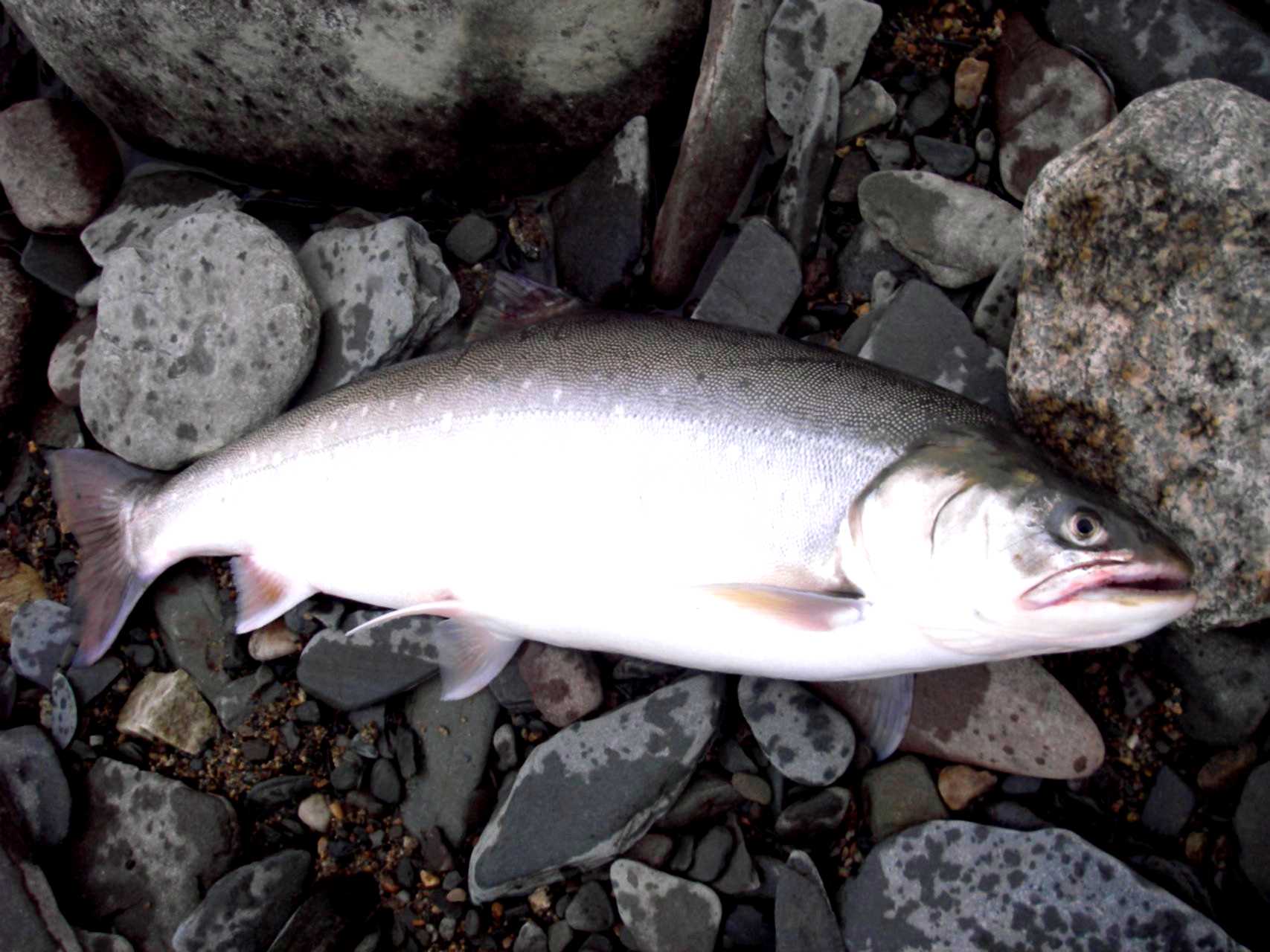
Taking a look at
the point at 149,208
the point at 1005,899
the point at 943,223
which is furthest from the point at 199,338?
the point at 1005,899

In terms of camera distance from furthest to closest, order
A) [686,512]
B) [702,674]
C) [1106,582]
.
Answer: [702,674]
[686,512]
[1106,582]

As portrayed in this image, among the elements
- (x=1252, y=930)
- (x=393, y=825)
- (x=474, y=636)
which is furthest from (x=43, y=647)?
(x=1252, y=930)

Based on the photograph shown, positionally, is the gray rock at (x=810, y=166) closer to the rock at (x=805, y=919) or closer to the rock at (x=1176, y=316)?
the rock at (x=1176, y=316)

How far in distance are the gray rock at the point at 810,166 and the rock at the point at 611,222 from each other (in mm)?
540

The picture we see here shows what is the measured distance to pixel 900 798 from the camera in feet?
9.64

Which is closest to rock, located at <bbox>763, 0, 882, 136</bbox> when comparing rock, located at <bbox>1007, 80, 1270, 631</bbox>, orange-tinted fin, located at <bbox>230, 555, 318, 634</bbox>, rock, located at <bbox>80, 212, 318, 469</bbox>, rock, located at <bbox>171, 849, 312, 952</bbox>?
rock, located at <bbox>1007, 80, 1270, 631</bbox>

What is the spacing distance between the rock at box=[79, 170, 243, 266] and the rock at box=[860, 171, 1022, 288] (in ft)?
8.68

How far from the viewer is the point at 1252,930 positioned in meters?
2.75

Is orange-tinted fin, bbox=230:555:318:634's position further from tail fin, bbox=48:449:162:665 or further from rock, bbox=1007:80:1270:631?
rock, bbox=1007:80:1270:631

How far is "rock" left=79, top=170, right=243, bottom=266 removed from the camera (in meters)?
3.62

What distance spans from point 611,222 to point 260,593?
6.29 feet

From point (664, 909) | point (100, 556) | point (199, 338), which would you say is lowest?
point (664, 909)

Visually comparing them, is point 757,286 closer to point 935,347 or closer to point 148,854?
point 935,347

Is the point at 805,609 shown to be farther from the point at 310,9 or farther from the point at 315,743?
the point at 310,9
